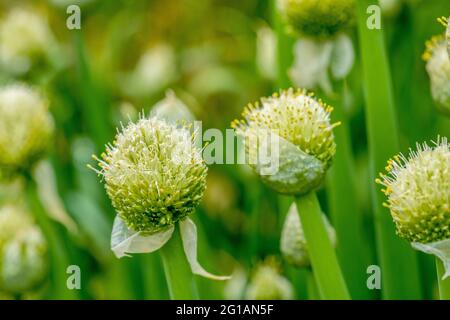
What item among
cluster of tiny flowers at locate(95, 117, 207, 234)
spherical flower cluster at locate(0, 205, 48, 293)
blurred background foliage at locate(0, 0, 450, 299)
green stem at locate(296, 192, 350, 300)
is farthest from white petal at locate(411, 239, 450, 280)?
spherical flower cluster at locate(0, 205, 48, 293)

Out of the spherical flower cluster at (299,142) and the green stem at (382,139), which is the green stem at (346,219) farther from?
the spherical flower cluster at (299,142)

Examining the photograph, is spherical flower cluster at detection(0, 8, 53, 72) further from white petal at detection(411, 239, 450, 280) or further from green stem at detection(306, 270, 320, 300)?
white petal at detection(411, 239, 450, 280)

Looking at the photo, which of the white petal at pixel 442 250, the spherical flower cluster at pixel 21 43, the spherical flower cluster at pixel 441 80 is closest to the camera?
the white petal at pixel 442 250

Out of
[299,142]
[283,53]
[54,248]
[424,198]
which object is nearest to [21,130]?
[54,248]

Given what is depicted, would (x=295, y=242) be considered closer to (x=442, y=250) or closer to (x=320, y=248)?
(x=320, y=248)

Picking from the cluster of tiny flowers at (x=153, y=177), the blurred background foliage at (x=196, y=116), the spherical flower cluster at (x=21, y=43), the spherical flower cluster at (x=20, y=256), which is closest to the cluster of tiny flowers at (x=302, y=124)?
the cluster of tiny flowers at (x=153, y=177)

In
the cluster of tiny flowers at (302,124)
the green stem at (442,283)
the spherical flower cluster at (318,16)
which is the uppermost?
the spherical flower cluster at (318,16)
